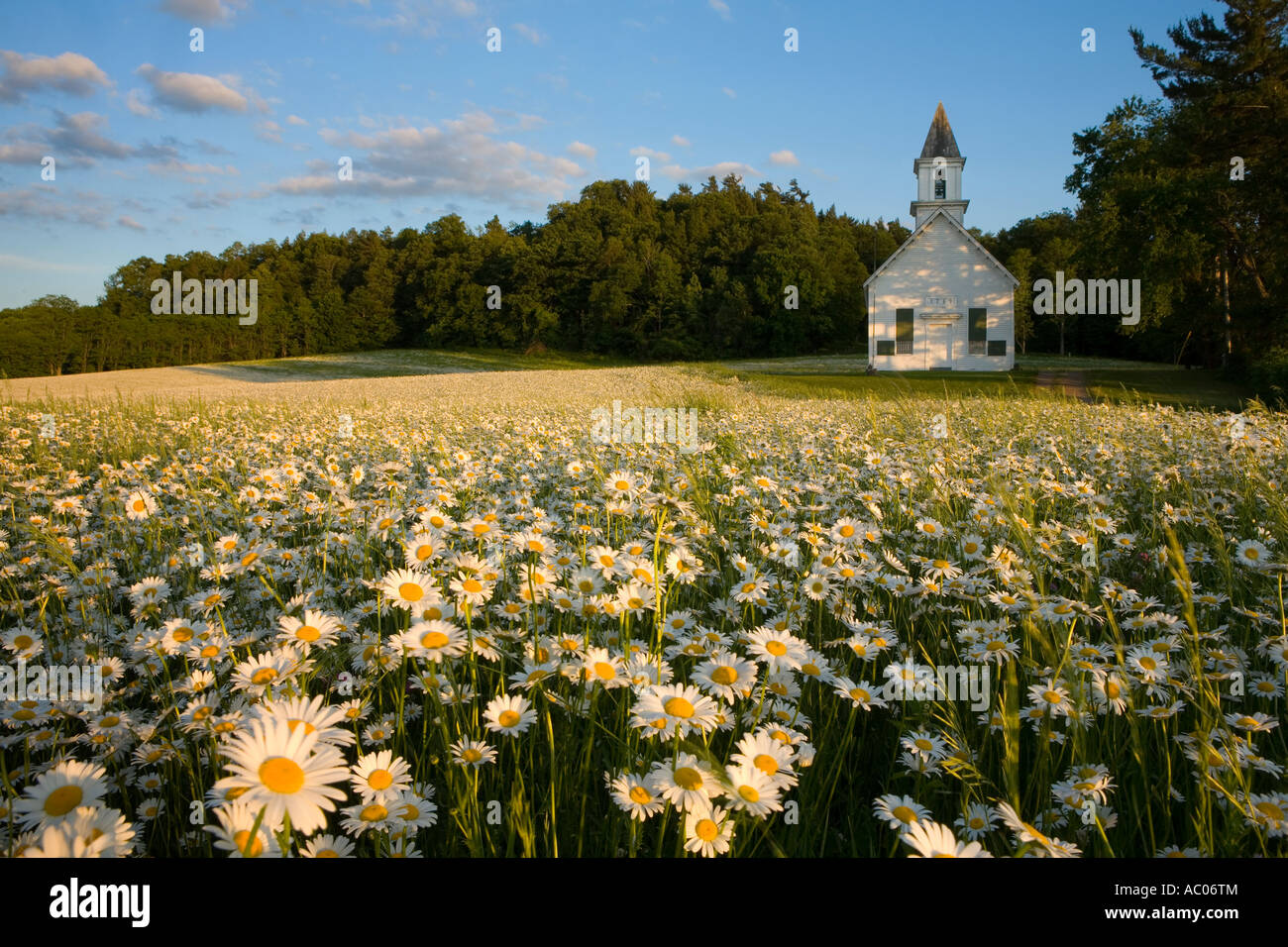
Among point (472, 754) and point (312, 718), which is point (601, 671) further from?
point (312, 718)

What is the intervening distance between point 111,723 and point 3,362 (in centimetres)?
5525

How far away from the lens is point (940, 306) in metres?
34.5

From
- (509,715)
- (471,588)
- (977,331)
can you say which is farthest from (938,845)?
(977,331)

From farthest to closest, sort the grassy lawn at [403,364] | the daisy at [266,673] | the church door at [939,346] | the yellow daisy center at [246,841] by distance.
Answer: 1. the grassy lawn at [403,364]
2. the church door at [939,346]
3. the daisy at [266,673]
4. the yellow daisy center at [246,841]

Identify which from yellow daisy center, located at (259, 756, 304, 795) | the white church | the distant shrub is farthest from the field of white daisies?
the white church

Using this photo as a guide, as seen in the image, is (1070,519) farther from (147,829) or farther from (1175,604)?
(147,829)

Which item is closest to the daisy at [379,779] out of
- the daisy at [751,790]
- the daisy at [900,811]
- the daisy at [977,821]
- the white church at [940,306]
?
the daisy at [751,790]

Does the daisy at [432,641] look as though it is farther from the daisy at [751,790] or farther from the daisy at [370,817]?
the daisy at [751,790]

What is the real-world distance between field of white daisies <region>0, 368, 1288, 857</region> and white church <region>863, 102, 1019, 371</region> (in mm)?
32986

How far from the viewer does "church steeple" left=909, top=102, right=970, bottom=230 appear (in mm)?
39688

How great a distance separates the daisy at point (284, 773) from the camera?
98 centimetres

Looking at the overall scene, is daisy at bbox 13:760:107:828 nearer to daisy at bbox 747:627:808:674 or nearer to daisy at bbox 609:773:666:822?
daisy at bbox 609:773:666:822

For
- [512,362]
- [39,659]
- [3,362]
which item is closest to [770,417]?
[39,659]

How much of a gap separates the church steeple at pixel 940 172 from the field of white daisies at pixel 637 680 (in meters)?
41.7
